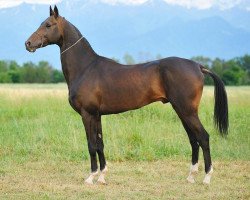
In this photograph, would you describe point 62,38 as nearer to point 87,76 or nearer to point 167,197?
point 87,76

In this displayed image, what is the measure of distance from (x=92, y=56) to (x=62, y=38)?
515 millimetres

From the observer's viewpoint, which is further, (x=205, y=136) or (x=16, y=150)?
(x=16, y=150)

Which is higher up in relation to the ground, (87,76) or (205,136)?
(87,76)

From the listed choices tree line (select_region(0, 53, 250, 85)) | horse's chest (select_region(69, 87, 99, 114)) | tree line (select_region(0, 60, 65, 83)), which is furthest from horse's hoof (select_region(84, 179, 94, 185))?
tree line (select_region(0, 60, 65, 83))

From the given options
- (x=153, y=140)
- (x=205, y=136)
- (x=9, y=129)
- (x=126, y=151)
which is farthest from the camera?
(x=9, y=129)

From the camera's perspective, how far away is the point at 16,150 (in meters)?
10.4

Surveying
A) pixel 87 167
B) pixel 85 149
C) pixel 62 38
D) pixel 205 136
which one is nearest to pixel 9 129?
pixel 85 149

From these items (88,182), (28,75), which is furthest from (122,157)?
(28,75)

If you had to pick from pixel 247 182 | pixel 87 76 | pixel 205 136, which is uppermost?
pixel 87 76

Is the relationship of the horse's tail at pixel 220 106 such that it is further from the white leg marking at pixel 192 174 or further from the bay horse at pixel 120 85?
the white leg marking at pixel 192 174

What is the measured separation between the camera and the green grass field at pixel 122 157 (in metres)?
7.23

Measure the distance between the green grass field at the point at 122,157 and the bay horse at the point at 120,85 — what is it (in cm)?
54

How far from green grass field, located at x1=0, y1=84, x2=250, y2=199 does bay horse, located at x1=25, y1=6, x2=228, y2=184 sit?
54cm

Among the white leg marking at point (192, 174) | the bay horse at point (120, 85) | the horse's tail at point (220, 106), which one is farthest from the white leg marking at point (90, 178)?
the horse's tail at point (220, 106)
